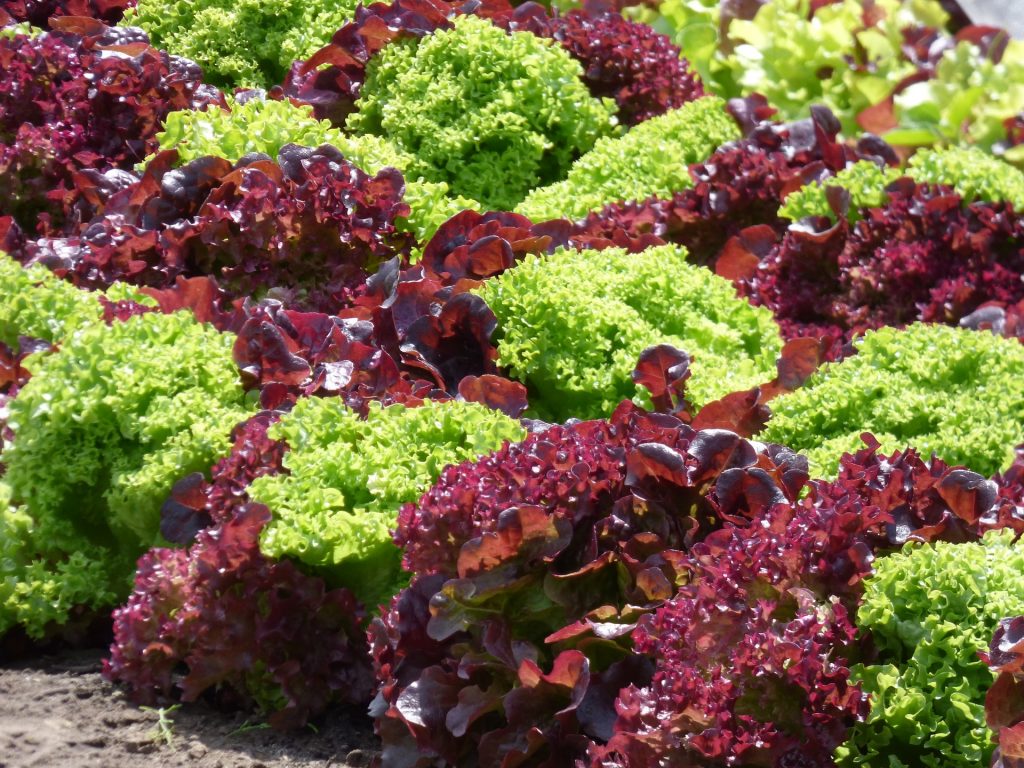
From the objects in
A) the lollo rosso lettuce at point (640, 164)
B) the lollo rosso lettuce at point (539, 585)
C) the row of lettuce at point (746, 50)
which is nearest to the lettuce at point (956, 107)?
the row of lettuce at point (746, 50)

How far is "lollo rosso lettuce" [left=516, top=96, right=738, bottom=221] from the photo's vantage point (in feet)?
15.1

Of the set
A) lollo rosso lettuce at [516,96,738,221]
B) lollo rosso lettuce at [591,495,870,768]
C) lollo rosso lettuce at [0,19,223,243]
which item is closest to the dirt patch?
lollo rosso lettuce at [591,495,870,768]

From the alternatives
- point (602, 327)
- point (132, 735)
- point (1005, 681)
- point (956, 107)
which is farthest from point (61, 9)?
point (1005, 681)

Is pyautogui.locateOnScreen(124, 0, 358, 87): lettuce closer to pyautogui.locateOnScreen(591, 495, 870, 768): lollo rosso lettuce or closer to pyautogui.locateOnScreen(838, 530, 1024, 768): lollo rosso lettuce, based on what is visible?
pyautogui.locateOnScreen(591, 495, 870, 768): lollo rosso lettuce

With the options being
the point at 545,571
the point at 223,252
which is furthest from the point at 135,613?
the point at 223,252

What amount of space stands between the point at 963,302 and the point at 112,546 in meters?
2.84

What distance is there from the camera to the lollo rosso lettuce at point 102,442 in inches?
123

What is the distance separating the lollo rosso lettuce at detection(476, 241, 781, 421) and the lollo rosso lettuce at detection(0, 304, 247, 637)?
81 centimetres

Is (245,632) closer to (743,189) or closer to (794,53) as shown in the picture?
(743,189)

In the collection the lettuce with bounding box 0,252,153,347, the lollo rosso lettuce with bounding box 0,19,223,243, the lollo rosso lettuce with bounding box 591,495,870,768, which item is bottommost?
the lollo rosso lettuce with bounding box 591,495,870,768

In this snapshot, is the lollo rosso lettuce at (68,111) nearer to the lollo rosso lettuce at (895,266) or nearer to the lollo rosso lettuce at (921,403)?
the lollo rosso lettuce at (895,266)

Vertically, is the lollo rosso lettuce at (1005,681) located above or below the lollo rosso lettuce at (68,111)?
below

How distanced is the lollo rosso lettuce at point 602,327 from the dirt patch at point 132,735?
1.12m

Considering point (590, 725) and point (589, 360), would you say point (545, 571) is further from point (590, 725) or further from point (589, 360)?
point (589, 360)
